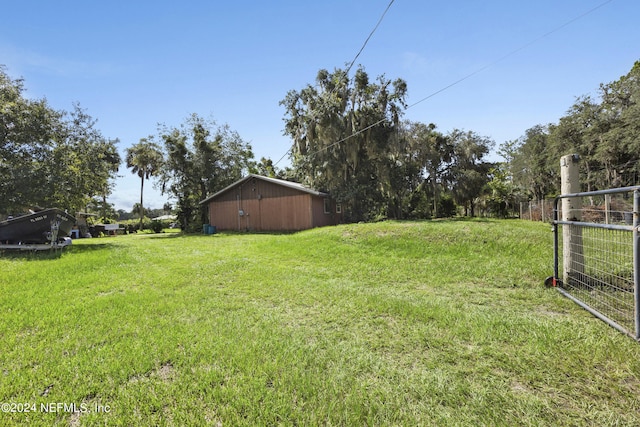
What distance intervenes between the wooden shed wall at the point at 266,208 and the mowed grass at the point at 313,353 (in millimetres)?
12483

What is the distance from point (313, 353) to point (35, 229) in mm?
12068

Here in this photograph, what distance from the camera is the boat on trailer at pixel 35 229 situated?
9312mm

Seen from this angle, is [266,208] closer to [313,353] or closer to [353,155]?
[353,155]

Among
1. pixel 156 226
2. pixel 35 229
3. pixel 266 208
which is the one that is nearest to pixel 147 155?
pixel 156 226

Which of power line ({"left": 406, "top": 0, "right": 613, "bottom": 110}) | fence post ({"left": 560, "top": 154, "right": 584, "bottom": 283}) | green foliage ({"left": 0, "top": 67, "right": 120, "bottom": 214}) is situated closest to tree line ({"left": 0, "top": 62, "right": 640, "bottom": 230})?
green foliage ({"left": 0, "top": 67, "right": 120, "bottom": 214})

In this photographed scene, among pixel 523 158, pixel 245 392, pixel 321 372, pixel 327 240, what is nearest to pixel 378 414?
pixel 321 372

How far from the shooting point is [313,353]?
8.54ft

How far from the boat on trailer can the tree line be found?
1208mm

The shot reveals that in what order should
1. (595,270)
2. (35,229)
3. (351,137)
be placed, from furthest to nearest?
(351,137) → (35,229) → (595,270)

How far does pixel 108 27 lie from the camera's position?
7316 millimetres

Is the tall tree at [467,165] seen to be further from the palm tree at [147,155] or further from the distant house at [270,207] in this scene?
the palm tree at [147,155]

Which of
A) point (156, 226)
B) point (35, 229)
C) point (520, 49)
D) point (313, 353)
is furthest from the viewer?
point (156, 226)

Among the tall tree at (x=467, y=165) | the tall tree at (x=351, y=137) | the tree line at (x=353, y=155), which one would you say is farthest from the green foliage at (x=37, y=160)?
the tall tree at (x=467, y=165)

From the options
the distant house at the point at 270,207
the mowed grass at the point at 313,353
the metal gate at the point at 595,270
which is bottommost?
the mowed grass at the point at 313,353
